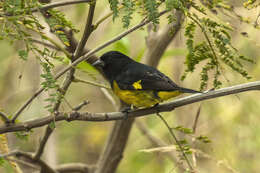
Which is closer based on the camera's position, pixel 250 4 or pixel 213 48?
pixel 250 4

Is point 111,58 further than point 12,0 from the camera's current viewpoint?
Yes

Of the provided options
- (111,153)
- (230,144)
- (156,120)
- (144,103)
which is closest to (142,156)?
(156,120)

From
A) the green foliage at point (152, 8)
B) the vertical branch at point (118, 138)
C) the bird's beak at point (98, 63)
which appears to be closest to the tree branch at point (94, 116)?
the green foliage at point (152, 8)

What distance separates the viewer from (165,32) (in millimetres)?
2912

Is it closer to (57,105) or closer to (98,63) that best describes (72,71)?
(57,105)

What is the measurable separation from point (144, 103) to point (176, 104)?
705 millimetres

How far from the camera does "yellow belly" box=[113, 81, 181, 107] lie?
8.84 feet

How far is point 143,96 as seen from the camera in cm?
284

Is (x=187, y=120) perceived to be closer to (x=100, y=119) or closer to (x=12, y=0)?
(x=100, y=119)

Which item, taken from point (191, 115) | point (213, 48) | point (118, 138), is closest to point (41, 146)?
point (118, 138)

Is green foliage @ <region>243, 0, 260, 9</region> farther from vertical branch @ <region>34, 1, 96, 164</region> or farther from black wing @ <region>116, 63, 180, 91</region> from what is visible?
black wing @ <region>116, 63, 180, 91</region>

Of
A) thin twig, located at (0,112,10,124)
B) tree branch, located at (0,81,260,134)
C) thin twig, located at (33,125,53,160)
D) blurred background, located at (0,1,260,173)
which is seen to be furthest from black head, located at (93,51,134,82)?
thin twig, located at (0,112,10,124)

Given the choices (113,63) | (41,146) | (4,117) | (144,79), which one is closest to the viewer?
(4,117)

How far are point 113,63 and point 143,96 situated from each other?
2.10ft
